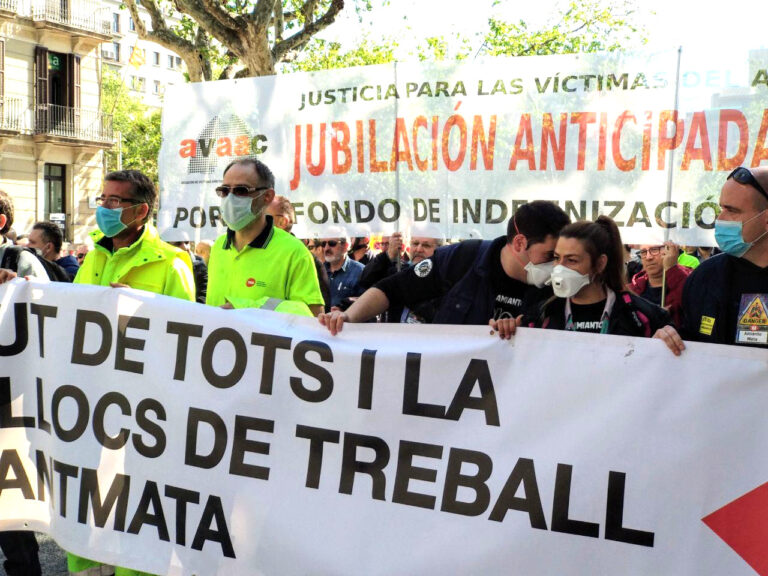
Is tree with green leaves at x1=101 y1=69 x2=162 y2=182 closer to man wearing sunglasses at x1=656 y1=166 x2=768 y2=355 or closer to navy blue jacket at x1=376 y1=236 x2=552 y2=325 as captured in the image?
navy blue jacket at x1=376 y1=236 x2=552 y2=325

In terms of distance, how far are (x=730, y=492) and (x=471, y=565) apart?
2.99 ft

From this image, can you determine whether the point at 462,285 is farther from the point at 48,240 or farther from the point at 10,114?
the point at 10,114

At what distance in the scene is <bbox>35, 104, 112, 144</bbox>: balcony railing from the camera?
34719mm

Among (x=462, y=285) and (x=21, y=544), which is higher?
(x=462, y=285)

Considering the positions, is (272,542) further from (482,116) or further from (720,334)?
(482,116)

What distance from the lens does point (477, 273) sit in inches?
149

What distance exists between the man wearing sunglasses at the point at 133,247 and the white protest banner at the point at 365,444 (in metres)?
0.21

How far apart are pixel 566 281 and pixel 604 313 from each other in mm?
209

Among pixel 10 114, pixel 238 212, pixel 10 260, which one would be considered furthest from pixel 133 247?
pixel 10 114

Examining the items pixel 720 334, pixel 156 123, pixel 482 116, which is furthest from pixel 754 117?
pixel 156 123

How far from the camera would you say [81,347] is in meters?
4.12

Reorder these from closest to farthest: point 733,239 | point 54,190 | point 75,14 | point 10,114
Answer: point 733,239
point 10,114
point 54,190
point 75,14

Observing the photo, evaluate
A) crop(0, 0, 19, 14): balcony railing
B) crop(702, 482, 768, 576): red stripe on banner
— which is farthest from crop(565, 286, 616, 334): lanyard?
crop(0, 0, 19, 14): balcony railing

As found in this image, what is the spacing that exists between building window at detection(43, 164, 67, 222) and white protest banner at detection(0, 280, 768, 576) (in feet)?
108
